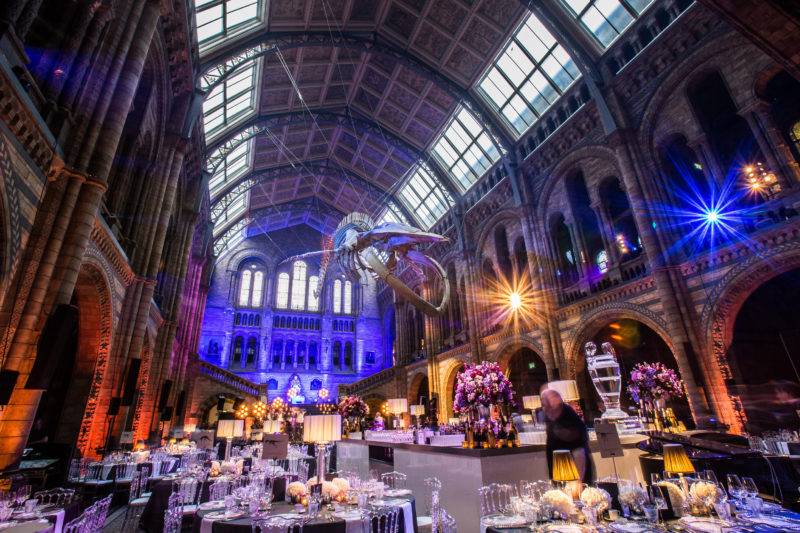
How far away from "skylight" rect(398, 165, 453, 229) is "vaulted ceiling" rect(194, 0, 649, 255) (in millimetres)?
85

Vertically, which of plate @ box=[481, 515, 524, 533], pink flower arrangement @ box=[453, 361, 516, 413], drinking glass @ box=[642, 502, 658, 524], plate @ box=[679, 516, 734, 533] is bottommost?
plate @ box=[481, 515, 524, 533]

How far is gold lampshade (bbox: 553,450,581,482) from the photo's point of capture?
9.27ft

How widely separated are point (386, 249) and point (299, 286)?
2093 cm

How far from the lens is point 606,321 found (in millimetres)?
11992

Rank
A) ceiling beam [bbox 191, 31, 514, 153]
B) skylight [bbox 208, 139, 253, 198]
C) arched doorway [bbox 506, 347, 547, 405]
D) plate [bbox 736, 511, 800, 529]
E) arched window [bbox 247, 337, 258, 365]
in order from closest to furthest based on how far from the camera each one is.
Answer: plate [bbox 736, 511, 800, 529], ceiling beam [bbox 191, 31, 514, 153], arched doorway [bbox 506, 347, 547, 405], skylight [bbox 208, 139, 253, 198], arched window [bbox 247, 337, 258, 365]

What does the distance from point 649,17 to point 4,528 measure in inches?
621

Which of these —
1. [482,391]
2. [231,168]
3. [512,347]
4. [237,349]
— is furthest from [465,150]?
[237,349]

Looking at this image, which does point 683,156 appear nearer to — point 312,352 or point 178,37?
point 178,37

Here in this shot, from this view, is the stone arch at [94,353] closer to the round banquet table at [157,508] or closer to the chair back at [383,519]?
the round banquet table at [157,508]

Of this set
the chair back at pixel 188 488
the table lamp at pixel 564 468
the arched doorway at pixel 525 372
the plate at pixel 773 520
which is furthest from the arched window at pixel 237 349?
the plate at pixel 773 520

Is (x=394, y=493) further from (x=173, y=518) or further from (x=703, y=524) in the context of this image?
(x=703, y=524)

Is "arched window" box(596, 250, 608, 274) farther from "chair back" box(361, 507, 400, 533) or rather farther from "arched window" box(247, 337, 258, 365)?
"arched window" box(247, 337, 258, 365)

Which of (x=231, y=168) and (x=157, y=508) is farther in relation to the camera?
(x=231, y=168)

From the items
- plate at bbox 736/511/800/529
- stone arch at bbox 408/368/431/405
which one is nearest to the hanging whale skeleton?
plate at bbox 736/511/800/529
